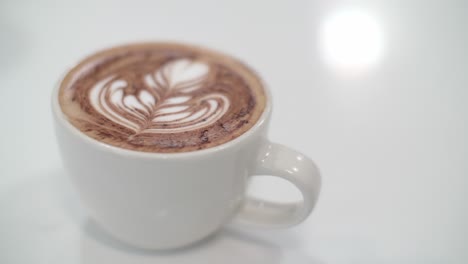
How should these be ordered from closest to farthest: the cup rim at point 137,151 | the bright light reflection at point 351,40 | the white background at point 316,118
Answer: the cup rim at point 137,151, the white background at point 316,118, the bright light reflection at point 351,40

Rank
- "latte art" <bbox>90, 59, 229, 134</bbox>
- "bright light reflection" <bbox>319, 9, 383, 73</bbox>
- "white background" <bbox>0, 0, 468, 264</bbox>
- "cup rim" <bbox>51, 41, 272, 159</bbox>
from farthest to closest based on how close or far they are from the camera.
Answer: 1. "bright light reflection" <bbox>319, 9, 383, 73</bbox>
2. "white background" <bbox>0, 0, 468, 264</bbox>
3. "latte art" <bbox>90, 59, 229, 134</bbox>
4. "cup rim" <bbox>51, 41, 272, 159</bbox>

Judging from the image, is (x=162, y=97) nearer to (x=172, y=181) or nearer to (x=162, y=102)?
(x=162, y=102)

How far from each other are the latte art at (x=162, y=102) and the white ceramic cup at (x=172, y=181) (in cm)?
8

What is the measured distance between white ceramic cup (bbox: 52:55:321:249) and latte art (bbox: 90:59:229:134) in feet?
0.28

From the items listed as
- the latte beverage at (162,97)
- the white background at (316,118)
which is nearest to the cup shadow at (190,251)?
the white background at (316,118)

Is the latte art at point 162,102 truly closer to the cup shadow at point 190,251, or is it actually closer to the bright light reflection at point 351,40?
the cup shadow at point 190,251

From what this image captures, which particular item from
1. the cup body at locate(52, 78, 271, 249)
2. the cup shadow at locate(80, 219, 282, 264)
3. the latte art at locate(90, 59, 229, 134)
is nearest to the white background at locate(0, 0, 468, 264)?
the cup shadow at locate(80, 219, 282, 264)

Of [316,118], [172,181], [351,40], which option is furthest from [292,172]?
[351,40]

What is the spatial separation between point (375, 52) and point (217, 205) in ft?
3.56

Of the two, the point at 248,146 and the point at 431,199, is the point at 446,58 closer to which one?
the point at 431,199

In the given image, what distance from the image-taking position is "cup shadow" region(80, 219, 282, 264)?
32.4 inches

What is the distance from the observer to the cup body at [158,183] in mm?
661

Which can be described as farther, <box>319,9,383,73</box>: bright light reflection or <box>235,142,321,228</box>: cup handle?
<box>319,9,383,73</box>: bright light reflection

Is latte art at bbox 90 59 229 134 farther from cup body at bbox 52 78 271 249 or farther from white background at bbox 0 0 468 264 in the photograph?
white background at bbox 0 0 468 264
